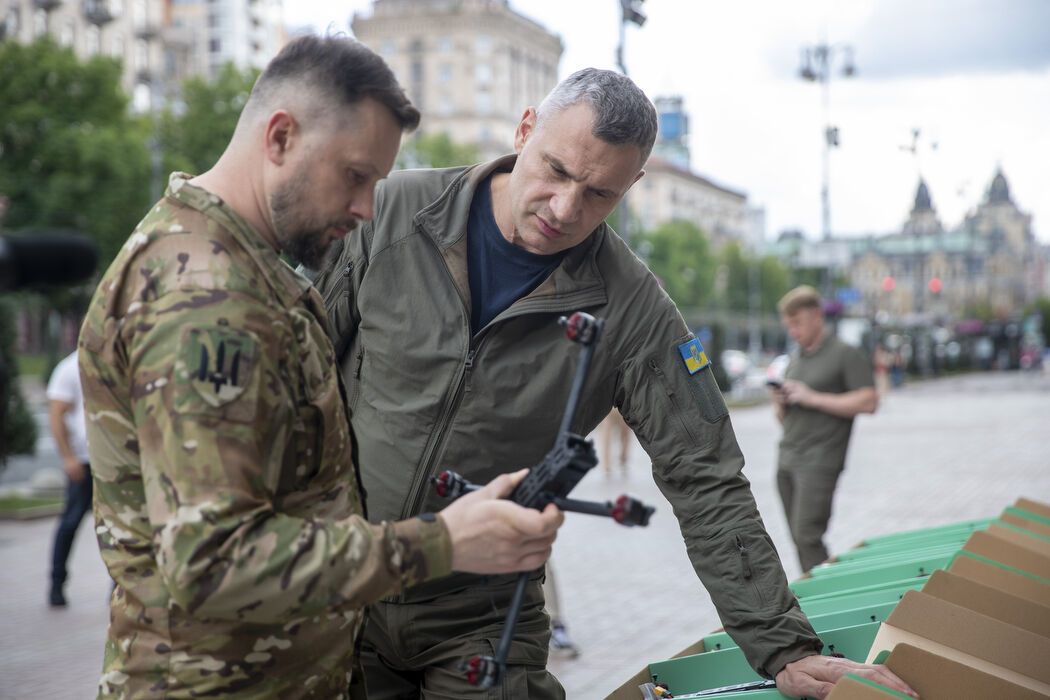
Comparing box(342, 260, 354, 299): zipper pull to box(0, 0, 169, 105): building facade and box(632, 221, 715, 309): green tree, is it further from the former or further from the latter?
box(632, 221, 715, 309): green tree

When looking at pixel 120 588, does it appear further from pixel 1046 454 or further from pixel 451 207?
pixel 1046 454

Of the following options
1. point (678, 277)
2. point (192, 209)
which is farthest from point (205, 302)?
point (678, 277)

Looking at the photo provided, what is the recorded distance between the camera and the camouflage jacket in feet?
5.80

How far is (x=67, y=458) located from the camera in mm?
9070

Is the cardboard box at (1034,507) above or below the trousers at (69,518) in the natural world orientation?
above

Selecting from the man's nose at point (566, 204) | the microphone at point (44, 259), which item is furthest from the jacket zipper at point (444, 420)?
the microphone at point (44, 259)

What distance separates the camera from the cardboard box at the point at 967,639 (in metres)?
2.93

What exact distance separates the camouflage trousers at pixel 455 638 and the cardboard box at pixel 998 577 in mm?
1503

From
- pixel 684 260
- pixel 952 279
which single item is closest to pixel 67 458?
pixel 684 260

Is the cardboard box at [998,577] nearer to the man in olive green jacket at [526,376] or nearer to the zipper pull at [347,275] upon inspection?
the man in olive green jacket at [526,376]

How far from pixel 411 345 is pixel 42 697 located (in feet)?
16.5

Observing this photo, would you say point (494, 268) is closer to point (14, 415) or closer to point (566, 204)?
point (566, 204)

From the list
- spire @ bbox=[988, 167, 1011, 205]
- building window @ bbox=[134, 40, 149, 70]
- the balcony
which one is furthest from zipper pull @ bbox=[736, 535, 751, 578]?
building window @ bbox=[134, 40, 149, 70]

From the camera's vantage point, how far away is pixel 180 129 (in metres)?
47.2
